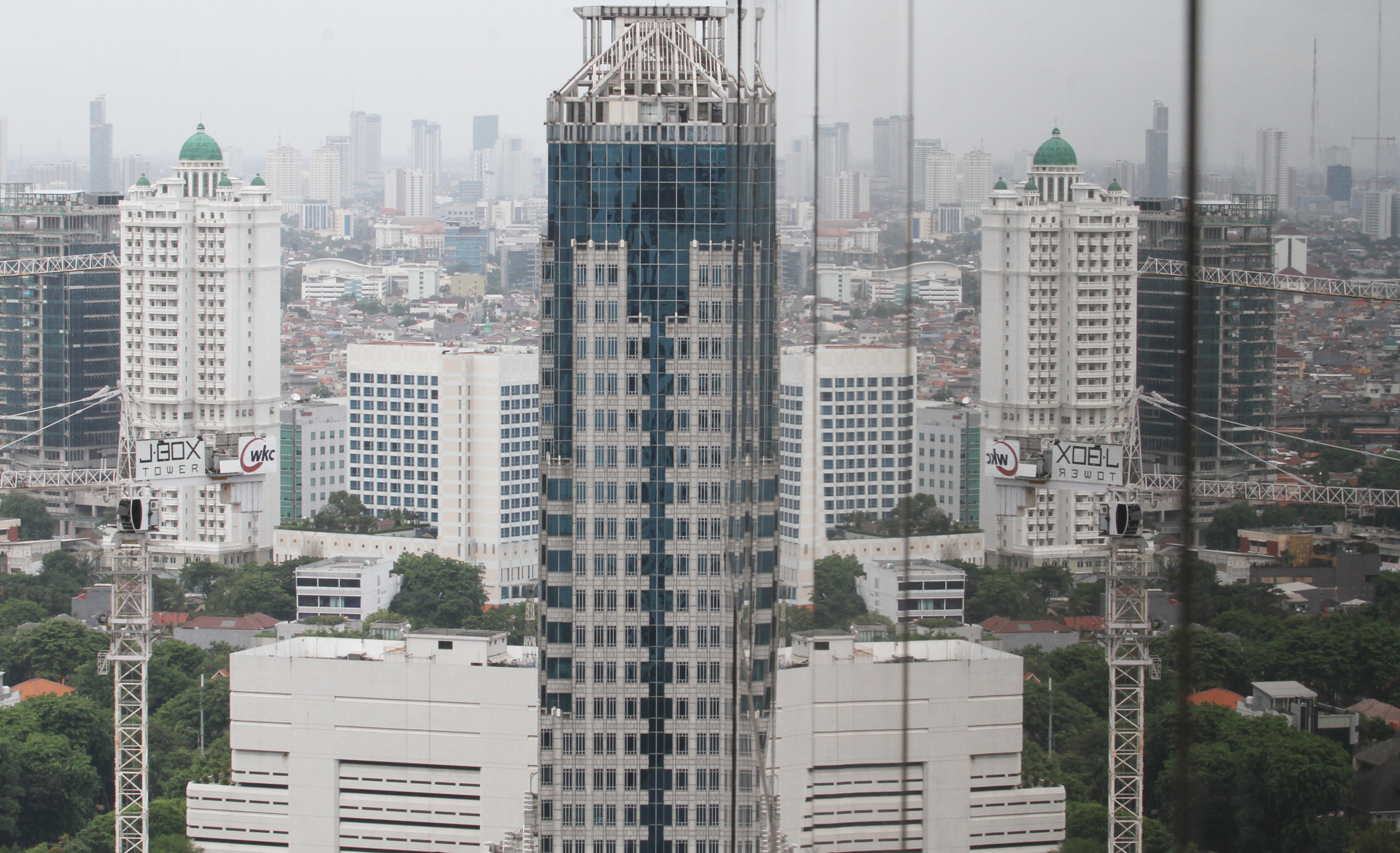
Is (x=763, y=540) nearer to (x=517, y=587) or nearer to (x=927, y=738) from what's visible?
(x=927, y=738)

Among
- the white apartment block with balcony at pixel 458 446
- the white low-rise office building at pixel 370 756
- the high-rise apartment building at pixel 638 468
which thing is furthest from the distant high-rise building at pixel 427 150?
the high-rise apartment building at pixel 638 468

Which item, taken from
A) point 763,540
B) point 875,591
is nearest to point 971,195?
point 875,591

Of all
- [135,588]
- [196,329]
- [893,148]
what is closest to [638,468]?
[135,588]

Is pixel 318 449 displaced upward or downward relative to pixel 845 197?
downward

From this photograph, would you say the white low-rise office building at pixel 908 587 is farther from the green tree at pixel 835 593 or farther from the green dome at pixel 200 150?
the green dome at pixel 200 150

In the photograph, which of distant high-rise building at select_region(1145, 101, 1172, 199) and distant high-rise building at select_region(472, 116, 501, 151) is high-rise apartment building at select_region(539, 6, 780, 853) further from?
distant high-rise building at select_region(472, 116, 501, 151)

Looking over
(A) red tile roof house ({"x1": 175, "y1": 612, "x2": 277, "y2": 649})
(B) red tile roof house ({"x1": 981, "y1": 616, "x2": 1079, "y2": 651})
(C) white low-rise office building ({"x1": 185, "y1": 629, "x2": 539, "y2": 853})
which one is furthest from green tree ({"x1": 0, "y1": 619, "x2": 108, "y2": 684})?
(B) red tile roof house ({"x1": 981, "y1": 616, "x2": 1079, "y2": 651})

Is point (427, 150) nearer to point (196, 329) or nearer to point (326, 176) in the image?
point (326, 176)

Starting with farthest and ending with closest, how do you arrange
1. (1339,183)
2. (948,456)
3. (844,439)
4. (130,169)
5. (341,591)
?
(130,169), (341,591), (844,439), (948,456), (1339,183)
